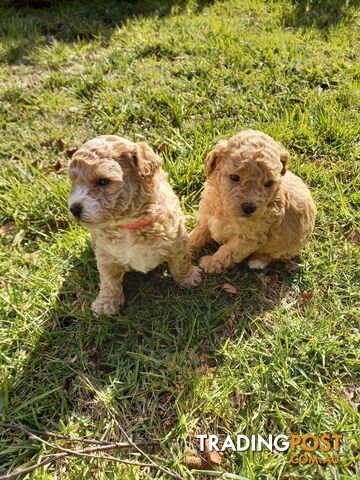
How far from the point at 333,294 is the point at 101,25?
597cm

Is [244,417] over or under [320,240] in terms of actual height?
under

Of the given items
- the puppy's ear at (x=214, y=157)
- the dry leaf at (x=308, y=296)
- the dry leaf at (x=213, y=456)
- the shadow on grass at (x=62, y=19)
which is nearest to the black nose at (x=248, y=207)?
the puppy's ear at (x=214, y=157)

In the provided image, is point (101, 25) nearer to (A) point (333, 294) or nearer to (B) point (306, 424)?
(A) point (333, 294)

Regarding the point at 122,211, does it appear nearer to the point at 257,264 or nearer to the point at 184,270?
the point at 184,270

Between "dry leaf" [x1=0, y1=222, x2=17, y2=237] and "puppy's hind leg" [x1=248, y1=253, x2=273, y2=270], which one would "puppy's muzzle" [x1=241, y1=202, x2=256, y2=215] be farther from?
"dry leaf" [x1=0, y1=222, x2=17, y2=237]

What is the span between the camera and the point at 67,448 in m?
2.85

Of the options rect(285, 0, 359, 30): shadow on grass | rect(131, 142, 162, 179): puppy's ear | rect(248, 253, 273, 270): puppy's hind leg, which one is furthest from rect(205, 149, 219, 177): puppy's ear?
rect(285, 0, 359, 30): shadow on grass

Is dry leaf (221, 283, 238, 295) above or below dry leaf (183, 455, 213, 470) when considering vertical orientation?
above

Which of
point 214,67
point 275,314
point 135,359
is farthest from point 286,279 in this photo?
point 214,67

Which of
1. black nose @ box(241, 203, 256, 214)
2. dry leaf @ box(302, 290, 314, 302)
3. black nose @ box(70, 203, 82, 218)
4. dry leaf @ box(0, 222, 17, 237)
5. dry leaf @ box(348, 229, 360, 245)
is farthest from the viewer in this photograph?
dry leaf @ box(0, 222, 17, 237)

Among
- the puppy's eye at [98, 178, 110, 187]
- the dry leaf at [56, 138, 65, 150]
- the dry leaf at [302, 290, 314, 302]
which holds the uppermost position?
the puppy's eye at [98, 178, 110, 187]

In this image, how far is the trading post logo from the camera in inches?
107

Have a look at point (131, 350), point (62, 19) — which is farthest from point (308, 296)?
point (62, 19)

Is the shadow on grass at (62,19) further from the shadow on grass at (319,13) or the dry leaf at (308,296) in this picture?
the dry leaf at (308,296)
